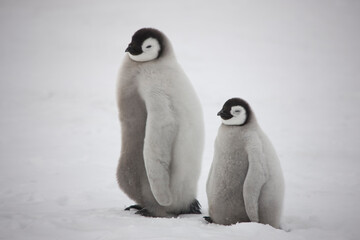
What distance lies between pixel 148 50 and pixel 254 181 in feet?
4.63

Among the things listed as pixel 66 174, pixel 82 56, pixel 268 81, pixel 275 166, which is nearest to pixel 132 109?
pixel 275 166

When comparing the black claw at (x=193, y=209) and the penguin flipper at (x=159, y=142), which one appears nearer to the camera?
the penguin flipper at (x=159, y=142)

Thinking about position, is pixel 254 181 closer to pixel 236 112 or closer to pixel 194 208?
pixel 236 112

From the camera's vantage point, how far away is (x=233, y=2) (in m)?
23.4

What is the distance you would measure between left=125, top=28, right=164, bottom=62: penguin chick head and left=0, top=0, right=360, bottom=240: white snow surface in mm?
1355

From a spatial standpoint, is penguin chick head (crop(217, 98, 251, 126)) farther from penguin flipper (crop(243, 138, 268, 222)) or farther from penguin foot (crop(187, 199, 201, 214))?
penguin foot (crop(187, 199, 201, 214))

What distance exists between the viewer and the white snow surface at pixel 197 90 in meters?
3.21

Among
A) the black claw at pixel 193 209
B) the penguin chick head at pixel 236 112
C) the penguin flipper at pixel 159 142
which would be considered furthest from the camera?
the black claw at pixel 193 209

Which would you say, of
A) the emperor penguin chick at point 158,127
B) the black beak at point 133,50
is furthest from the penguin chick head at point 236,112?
the black beak at point 133,50

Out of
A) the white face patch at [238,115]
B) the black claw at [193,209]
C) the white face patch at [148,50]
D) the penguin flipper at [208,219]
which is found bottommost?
the penguin flipper at [208,219]

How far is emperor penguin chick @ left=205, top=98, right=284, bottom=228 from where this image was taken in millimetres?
3066

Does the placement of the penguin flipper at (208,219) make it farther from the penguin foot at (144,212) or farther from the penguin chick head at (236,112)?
the penguin chick head at (236,112)

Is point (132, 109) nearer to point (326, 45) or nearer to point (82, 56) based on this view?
point (82, 56)

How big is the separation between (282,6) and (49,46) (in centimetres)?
1296
